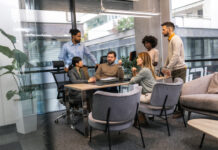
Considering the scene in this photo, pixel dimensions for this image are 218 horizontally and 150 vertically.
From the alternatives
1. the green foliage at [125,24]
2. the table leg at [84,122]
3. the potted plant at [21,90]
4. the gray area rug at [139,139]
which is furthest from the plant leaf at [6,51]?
the green foliage at [125,24]

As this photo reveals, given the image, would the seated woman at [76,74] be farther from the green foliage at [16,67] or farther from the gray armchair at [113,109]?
the green foliage at [16,67]

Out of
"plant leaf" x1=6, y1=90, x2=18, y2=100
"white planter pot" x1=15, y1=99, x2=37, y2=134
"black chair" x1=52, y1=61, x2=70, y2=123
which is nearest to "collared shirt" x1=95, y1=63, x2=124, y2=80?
"black chair" x1=52, y1=61, x2=70, y2=123

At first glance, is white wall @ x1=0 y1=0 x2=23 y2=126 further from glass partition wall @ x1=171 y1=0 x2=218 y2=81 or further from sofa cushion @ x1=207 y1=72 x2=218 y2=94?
glass partition wall @ x1=171 y1=0 x2=218 y2=81

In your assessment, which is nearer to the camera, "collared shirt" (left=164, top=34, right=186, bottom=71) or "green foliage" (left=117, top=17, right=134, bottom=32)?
"collared shirt" (left=164, top=34, right=186, bottom=71)

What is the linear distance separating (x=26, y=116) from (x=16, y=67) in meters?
0.43

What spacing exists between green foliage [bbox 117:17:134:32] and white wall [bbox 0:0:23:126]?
444 cm

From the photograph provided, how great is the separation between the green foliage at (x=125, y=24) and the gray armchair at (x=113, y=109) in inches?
155

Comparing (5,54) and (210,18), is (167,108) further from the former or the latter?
(210,18)

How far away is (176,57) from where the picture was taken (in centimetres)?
305

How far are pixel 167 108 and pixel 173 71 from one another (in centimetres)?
98

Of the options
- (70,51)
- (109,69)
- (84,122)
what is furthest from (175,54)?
(70,51)

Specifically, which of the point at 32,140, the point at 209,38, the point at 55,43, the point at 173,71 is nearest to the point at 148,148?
the point at 32,140

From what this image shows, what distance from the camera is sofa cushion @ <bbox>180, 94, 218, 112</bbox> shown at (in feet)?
8.38

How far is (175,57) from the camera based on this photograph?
9.99 feet
